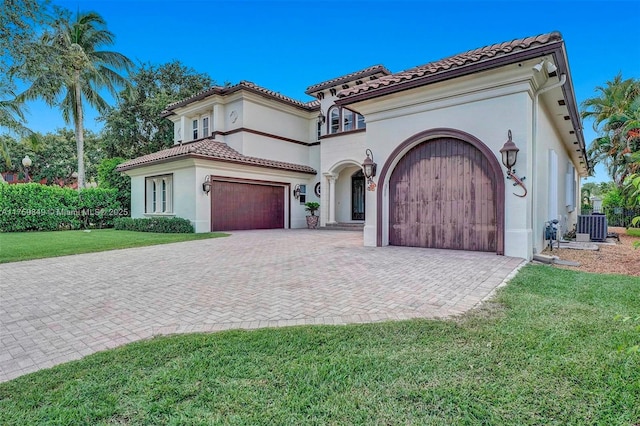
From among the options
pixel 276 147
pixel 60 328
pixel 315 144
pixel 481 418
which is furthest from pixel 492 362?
pixel 315 144

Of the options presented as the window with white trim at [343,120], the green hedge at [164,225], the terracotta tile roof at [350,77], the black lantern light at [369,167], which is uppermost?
the terracotta tile roof at [350,77]

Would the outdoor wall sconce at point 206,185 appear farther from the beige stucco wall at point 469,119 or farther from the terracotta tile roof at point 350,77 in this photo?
the beige stucco wall at point 469,119

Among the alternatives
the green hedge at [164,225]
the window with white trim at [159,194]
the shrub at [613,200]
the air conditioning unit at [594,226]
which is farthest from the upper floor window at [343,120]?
the shrub at [613,200]

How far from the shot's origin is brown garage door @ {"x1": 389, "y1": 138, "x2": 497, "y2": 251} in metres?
8.27

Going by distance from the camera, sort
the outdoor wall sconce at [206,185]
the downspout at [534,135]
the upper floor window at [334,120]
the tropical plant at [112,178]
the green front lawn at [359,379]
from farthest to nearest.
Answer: the tropical plant at [112,178], the upper floor window at [334,120], the outdoor wall sconce at [206,185], the downspout at [534,135], the green front lawn at [359,379]

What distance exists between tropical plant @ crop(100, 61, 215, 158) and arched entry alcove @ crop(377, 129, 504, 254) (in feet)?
69.6

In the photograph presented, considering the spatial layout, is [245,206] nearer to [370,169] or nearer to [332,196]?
[332,196]

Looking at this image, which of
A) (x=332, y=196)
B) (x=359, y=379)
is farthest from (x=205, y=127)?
(x=359, y=379)

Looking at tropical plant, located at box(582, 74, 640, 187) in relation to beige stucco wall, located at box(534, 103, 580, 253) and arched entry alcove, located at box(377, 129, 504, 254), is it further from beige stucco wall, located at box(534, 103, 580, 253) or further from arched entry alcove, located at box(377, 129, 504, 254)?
arched entry alcove, located at box(377, 129, 504, 254)

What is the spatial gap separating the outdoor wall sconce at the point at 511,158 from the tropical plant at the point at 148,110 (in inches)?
936

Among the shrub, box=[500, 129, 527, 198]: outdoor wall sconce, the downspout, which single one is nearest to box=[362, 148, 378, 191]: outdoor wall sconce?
box=[500, 129, 527, 198]: outdoor wall sconce

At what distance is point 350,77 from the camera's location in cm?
1711

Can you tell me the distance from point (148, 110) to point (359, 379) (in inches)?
1088

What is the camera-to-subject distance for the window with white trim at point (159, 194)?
16.9 meters
